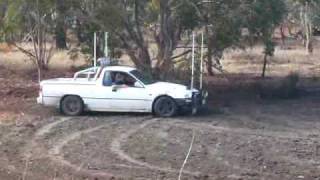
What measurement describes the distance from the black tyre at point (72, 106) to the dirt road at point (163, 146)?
336 millimetres

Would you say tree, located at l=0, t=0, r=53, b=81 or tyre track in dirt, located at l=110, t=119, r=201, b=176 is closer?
tyre track in dirt, located at l=110, t=119, r=201, b=176

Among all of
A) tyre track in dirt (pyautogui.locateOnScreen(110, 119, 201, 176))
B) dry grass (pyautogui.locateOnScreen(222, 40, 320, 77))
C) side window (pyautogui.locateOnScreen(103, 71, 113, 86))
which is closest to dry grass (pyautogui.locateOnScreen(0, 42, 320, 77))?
dry grass (pyautogui.locateOnScreen(222, 40, 320, 77))

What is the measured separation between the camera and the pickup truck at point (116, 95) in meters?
20.7

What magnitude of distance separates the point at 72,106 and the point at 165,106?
8.42 feet

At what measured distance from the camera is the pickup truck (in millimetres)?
20688

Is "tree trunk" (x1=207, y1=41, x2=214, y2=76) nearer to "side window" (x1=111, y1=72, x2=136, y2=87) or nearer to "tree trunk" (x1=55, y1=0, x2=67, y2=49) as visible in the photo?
"side window" (x1=111, y1=72, x2=136, y2=87)

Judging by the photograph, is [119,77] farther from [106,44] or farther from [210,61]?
[210,61]

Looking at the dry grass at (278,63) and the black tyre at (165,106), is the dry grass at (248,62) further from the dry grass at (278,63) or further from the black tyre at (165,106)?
the black tyre at (165,106)

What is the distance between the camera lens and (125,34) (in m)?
25.6

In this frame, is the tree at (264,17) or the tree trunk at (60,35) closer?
the tree at (264,17)

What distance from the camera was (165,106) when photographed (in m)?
20.7

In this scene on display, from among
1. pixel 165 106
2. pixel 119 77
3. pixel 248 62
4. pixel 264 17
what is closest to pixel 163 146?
pixel 165 106

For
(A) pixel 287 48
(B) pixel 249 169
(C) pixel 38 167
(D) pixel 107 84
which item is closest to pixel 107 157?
(C) pixel 38 167

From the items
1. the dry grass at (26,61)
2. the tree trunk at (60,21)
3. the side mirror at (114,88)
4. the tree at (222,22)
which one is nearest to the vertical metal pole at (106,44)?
the tree trunk at (60,21)
